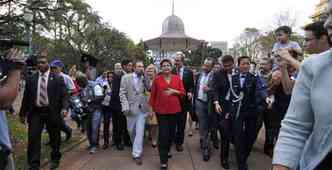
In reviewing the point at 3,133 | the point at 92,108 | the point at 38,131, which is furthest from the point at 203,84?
the point at 3,133

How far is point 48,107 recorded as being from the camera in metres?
6.30

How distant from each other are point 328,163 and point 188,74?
282 inches

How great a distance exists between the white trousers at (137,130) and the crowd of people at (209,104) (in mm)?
19

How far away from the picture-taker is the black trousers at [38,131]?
6082 millimetres

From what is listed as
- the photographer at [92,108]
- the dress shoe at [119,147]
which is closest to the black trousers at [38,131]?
the photographer at [92,108]

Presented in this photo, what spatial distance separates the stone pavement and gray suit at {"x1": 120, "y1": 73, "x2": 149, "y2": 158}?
41cm

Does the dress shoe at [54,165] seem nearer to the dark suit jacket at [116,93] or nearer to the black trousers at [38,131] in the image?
the black trousers at [38,131]

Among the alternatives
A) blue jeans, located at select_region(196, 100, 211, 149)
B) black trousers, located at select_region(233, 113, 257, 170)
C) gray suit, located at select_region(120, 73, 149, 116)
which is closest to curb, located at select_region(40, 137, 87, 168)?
gray suit, located at select_region(120, 73, 149, 116)

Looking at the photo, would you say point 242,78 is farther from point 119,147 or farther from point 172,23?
point 172,23

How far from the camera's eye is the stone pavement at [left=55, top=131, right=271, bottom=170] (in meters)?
6.90

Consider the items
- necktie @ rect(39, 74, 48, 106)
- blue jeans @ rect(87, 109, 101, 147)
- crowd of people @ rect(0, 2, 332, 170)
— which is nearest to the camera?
crowd of people @ rect(0, 2, 332, 170)

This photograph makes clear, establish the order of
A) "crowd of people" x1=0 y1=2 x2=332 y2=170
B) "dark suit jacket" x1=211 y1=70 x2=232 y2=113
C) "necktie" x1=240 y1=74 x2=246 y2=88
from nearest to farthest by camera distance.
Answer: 1. "crowd of people" x1=0 y1=2 x2=332 y2=170
2. "necktie" x1=240 y1=74 x2=246 y2=88
3. "dark suit jacket" x1=211 y1=70 x2=232 y2=113

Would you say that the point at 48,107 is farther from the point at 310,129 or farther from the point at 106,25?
the point at 106,25

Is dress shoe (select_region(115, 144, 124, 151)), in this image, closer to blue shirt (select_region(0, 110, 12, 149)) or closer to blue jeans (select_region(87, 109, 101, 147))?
blue jeans (select_region(87, 109, 101, 147))
